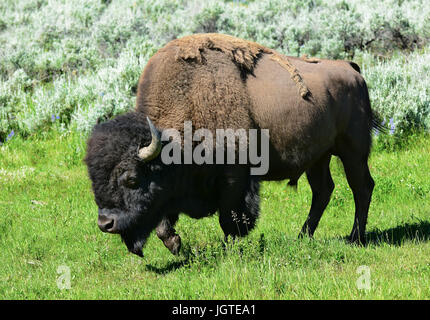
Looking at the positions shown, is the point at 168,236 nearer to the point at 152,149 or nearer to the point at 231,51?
the point at 152,149

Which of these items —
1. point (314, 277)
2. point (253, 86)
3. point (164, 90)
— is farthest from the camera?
point (253, 86)

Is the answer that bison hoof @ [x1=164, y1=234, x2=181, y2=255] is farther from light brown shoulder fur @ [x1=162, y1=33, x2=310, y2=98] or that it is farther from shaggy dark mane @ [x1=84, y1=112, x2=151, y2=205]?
light brown shoulder fur @ [x1=162, y1=33, x2=310, y2=98]

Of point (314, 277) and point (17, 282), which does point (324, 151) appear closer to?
point (314, 277)

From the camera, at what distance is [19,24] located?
1622 centimetres

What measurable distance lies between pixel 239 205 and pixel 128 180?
118 centimetres

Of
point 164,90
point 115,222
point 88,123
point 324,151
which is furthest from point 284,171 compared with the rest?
point 88,123

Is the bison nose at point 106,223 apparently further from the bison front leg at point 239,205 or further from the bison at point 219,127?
the bison front leg at point 239,205

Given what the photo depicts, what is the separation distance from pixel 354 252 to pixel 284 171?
3.53 feet

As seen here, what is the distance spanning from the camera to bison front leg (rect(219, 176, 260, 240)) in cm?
543

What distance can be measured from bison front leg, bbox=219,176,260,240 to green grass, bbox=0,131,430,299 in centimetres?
19
